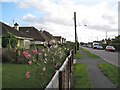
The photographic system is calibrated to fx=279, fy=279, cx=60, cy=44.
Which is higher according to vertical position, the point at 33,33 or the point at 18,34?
the point at 33,33

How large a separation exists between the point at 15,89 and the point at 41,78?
2.97 metres

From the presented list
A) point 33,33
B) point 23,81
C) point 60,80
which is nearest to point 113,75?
point 23,81

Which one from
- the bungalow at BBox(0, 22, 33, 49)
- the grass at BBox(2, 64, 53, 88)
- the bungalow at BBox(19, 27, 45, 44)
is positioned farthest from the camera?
the bungalow at BBox(19, 27, 45, 44)

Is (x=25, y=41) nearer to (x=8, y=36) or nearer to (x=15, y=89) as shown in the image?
(x=8, y=36)

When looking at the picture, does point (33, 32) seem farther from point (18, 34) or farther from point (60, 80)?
point (60, 80)

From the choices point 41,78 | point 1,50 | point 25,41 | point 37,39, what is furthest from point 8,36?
point 37,39

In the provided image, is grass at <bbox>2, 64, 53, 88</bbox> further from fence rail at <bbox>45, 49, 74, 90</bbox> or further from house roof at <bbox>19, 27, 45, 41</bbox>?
house roof at <bbox>19, 27, 45, 41</bbox>

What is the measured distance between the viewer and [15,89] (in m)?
10.6

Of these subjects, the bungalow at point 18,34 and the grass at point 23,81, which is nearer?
the grass at point 23,81

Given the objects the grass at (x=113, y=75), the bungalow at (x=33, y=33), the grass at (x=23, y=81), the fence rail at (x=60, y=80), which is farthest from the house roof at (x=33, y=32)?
the fence rail at (x=60, y=80)

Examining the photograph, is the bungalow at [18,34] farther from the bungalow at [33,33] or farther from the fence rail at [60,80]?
the fence rail at [60,80]

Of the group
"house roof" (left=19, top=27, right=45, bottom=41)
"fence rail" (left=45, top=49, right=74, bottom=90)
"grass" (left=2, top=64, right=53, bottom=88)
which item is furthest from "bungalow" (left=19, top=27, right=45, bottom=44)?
"fence rail" (left=45, top=49, right=74, bottom=90)

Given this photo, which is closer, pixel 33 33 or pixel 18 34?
pixel 18 34

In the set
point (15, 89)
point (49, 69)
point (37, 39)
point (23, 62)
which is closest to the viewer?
point (49, 69)
